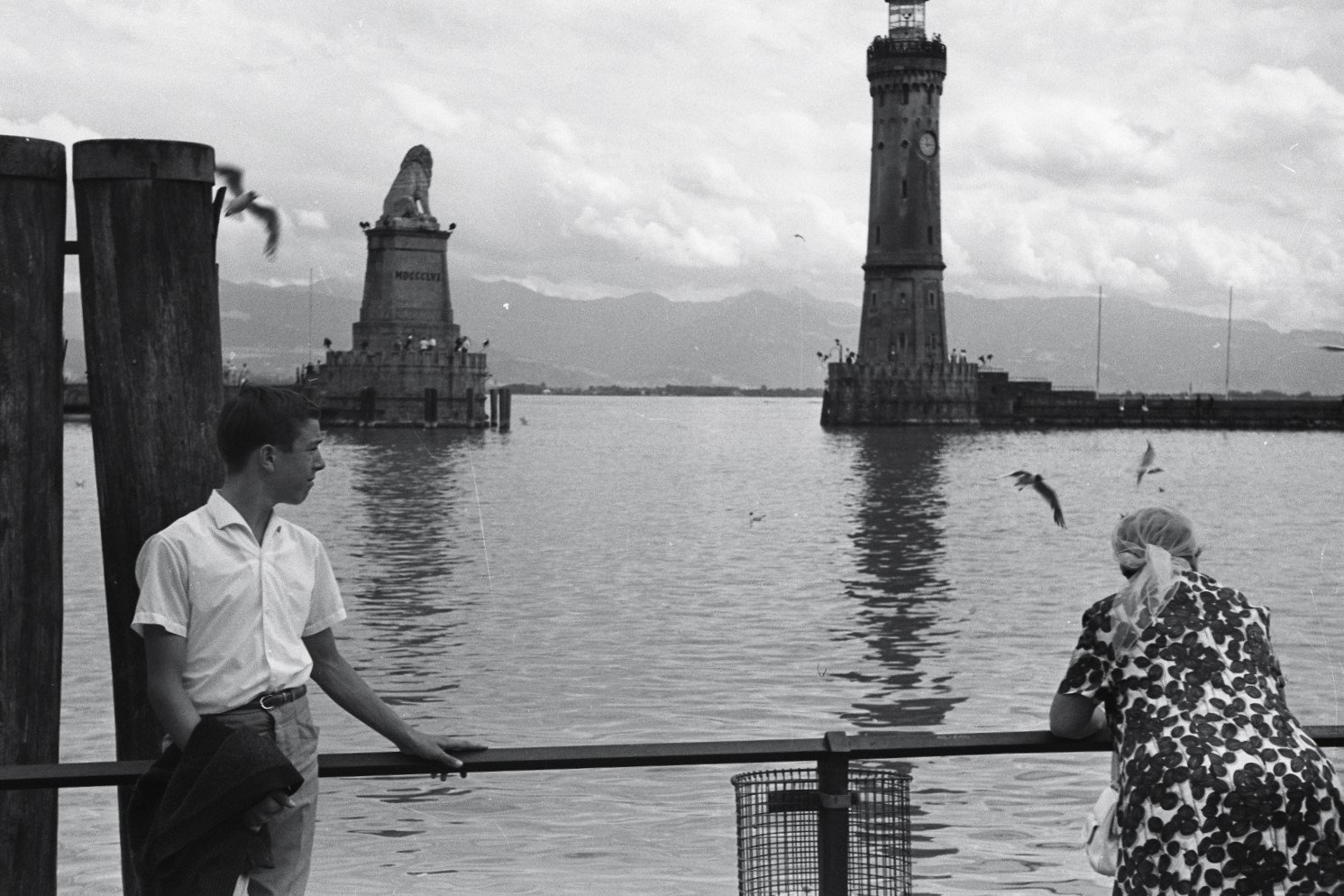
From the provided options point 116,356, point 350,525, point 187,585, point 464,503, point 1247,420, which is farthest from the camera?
point 1247,420

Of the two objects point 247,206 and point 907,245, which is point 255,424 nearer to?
point 247,206

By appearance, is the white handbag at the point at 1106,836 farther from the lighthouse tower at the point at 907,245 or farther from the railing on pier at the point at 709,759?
the lighthouse tower at the point at 907,245

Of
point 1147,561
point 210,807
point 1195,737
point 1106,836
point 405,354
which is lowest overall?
point 1106,836

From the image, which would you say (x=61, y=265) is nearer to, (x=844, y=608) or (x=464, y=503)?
(x=844, y=608)

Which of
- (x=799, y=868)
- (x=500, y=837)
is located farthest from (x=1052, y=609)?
(x=799, y=868)

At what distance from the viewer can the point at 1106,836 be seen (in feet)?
13.9

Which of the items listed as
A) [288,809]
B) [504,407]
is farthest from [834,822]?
[504,407]

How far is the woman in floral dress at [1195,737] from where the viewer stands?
3.92 metres

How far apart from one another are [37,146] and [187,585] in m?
1.66

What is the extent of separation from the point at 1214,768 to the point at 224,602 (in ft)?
7.75

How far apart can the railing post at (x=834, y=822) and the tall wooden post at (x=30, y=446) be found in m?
2.39

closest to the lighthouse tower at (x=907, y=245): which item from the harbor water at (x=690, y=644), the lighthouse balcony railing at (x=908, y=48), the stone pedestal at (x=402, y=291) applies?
the lighthouse balcony railing at (x=908, y=48)

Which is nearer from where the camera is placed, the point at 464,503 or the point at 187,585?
the point at 187,585

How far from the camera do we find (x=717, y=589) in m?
28.0
